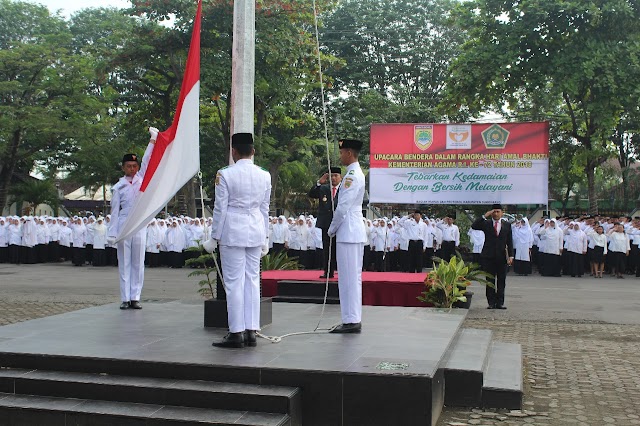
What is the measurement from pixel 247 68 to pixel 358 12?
39273 millimetres

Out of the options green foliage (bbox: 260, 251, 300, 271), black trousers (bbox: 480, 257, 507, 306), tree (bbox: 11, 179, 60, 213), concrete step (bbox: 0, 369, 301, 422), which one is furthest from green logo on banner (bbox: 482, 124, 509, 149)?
tree (bbox: 11, 179, 60, 213)

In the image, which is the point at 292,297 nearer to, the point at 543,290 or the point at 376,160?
the point at 543,290

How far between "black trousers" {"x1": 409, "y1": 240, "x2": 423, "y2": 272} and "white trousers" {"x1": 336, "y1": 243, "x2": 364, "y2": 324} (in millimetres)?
14166

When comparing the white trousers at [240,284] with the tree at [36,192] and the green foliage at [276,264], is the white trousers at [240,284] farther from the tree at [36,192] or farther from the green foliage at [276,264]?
the tree at [36,192]

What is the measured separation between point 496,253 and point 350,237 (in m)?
5.95

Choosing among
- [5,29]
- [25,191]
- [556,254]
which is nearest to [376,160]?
[556,254]

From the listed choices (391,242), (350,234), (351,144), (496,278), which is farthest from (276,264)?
(391,242)

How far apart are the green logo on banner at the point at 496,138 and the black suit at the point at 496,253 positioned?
27.4ft

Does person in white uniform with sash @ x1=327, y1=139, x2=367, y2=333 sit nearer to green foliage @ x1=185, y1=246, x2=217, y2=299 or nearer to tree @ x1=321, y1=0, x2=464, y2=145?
green foliage @ x1=185, y1=246, x2=217, y2=299

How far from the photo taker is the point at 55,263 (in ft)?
81.8

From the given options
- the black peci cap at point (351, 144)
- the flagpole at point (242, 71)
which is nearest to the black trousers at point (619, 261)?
the black peci cap at point (351, 144)

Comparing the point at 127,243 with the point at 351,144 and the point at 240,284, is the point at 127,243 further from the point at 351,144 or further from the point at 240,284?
the point at 351,144

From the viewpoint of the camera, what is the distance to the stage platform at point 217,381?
497cm

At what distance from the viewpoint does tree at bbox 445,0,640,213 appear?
19.4m
